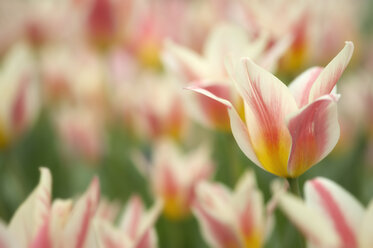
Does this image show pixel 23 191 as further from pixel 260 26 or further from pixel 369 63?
pixel 369 63

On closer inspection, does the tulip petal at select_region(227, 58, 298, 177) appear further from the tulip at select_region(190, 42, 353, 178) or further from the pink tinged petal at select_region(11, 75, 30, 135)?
the pink tinged petal at select_region(11, 75, 30, 135)

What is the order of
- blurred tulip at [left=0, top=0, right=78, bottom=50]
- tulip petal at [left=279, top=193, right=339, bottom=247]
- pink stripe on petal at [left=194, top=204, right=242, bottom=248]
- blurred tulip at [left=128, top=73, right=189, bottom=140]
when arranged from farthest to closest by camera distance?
blurred tulip at [left=0, top=0, right=78, bottom=50] → blurred tulip at [left=128, top=73, right=189, bottom=140] → pink stripe on petal at [left=194, top=204, right=242, bottom=248] → tulip petal at [left=279, top=193, right=339, bottom=247]

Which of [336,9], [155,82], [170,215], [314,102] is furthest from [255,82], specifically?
[336,9]

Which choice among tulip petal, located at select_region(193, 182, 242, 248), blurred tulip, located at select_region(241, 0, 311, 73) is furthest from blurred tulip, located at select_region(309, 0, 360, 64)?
tulip petal, located at select_region(193, 182, 242, 248)

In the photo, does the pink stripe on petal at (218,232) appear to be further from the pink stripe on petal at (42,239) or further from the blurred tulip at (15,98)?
the blurred tulip at (15,98)

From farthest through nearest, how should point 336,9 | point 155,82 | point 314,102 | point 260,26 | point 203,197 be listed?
point 336,9, point 155,82, point 260,26, point 203,197, point 314,102

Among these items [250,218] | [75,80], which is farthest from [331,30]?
[250,218]
